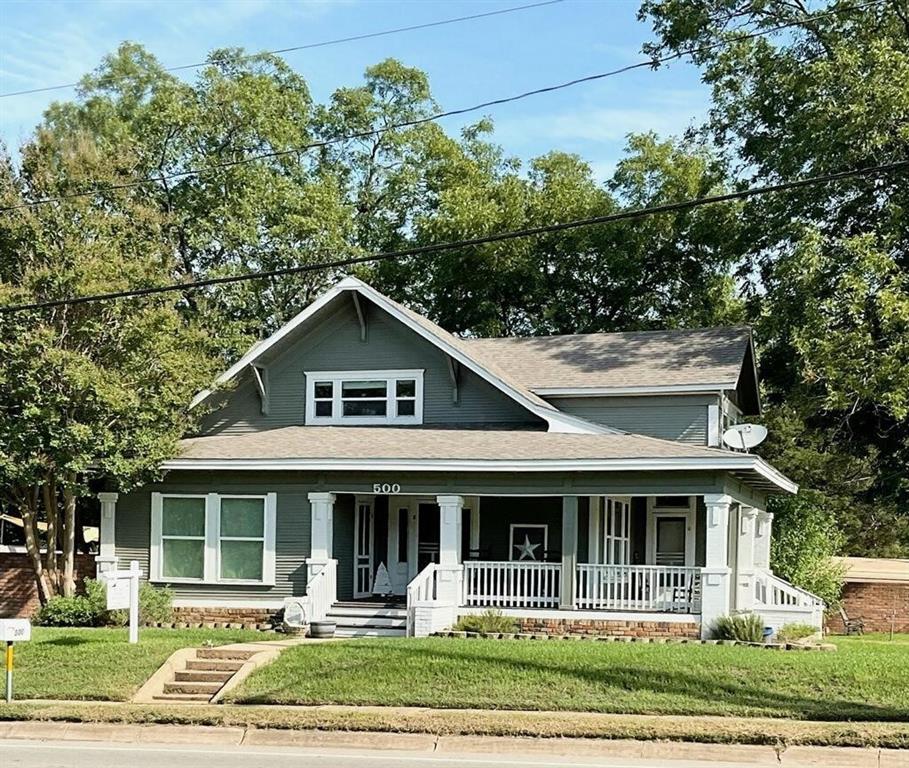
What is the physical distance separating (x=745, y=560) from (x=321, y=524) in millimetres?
9558

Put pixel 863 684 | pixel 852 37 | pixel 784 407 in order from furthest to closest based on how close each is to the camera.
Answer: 1. pixel 784 407
2. pixel 852 37
3. pixel 863 684

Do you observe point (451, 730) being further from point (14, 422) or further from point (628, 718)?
point (14, 422)

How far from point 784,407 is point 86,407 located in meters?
24.6

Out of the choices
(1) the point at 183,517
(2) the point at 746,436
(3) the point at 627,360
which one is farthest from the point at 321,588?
(3) the point at 627,360

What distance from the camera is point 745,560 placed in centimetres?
2862

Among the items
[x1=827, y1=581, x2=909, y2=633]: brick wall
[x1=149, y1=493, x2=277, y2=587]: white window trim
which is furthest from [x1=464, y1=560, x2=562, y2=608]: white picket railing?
[x1=827, y1=581, x2=909, y2=633]: brick wall

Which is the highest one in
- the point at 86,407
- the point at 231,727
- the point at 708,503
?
the point at 86,407

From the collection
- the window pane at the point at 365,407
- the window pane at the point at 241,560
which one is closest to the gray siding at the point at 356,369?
the window pane at the point at 365,407

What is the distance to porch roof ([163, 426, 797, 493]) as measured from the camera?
22.8 metres

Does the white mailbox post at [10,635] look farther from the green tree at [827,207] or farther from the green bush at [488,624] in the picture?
the green tree at [827,207]

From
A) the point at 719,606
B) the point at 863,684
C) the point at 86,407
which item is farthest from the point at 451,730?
the point at 86,407

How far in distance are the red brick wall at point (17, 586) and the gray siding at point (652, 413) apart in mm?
11338

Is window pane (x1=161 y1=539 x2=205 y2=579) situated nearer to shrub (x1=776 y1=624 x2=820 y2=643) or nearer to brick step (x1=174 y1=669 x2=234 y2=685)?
brick step (x1=174 y1=669 x2=234 y2=685)

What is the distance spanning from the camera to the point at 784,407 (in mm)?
41812
